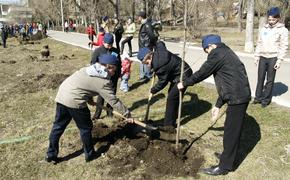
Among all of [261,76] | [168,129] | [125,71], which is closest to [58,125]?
[168,129]

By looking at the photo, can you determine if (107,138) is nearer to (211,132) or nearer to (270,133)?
(211,132)

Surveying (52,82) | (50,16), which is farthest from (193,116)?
(50,16)

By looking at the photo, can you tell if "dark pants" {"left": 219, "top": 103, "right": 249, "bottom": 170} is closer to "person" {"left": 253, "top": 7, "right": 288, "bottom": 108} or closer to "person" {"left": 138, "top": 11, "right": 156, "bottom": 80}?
"person" {"left": 253, "top": 7, "right": 288, "bottom": 108}

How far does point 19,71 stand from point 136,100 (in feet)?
21.7

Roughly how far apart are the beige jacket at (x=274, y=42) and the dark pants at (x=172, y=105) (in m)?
2.03

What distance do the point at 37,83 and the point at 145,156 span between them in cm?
619

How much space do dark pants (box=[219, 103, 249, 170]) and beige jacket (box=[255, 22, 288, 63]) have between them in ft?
8.23

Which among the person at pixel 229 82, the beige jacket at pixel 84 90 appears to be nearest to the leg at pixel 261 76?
→ the person at pixel 229 82

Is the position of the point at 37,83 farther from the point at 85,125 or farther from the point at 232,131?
the point at 232,131

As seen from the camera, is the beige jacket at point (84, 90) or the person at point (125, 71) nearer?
the beige jacket at point (84, 90)

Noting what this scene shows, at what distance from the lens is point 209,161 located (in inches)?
195

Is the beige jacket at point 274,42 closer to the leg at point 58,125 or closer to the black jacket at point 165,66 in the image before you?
the black jacket at point 165,66

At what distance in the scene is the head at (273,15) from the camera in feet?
19.3

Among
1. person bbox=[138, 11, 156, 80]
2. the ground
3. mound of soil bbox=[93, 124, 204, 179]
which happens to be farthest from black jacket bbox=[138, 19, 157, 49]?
mound of soil bbox=[93, 124, 204, 179]
